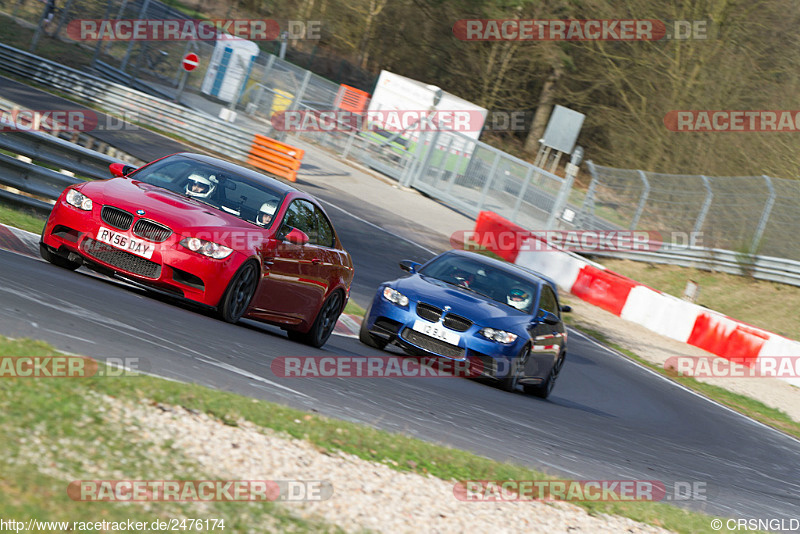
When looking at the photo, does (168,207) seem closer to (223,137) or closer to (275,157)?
(275,157)

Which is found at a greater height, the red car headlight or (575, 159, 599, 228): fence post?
(575, 159, 599, 228): fence post

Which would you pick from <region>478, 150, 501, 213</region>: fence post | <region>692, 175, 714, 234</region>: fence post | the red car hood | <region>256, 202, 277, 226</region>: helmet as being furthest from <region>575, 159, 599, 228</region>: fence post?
the red car hood

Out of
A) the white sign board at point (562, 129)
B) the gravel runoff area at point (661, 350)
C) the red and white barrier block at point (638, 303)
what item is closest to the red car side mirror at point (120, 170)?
the gravel runoff area at point (661, 350)

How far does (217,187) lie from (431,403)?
2990 millimetres

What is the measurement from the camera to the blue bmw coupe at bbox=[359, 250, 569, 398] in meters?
11.7

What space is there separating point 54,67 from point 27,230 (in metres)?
21.6

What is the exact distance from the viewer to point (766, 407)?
60.8 feet

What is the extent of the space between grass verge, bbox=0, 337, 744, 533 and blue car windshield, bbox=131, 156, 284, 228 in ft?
12.0

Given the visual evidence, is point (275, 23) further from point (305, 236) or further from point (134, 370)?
point (134, 370)

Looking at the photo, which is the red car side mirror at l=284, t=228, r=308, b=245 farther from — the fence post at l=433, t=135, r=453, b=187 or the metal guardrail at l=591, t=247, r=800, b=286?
the fence post at l=433, t=135, r=453, b=187

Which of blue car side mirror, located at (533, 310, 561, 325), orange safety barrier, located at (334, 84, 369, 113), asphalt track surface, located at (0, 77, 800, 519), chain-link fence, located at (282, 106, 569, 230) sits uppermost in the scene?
orange safety barrier, located at (334, 84, 369, 113)

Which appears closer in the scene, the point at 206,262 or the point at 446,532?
the point at 446,532

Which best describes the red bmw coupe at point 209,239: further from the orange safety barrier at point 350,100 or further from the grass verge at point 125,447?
the orange safety barrier at point 350,100

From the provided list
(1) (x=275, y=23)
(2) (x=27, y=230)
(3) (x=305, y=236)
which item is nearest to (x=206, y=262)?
(3) (x=305, y=236)
